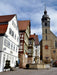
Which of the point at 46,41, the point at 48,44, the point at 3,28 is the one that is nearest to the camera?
the point at 3,28

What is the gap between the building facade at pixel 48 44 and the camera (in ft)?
250

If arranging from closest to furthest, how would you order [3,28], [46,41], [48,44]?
1. [3,28]
2. [48,44]
3. [46,41]

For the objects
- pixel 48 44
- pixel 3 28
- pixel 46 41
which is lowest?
pixel 3 28

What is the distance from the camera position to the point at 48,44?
76438 mm

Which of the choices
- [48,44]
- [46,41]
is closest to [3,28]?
[48,44]

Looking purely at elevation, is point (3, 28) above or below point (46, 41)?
below

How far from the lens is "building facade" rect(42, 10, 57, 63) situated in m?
76.2

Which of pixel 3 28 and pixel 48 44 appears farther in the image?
pixel 48 44

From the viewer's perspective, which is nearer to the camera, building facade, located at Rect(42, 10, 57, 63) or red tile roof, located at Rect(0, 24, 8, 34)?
red tile roof, located at Rect(0, 24, 8, 34)

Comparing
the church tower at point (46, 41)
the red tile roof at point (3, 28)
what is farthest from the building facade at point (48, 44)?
the red tile roof at point (3, 28)

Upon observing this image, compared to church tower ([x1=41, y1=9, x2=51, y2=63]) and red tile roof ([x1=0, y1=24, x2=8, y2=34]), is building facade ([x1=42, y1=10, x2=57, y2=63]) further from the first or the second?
red tile roof ([x1=0, y1=24, x2=8, y2=34])

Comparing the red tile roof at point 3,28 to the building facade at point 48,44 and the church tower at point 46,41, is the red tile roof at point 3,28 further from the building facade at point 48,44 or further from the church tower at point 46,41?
the building facade at point 48,44

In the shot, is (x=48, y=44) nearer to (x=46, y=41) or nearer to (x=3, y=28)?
(x=46, y=41)

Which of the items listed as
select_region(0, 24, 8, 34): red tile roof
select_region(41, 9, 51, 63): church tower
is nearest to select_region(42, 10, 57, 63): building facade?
select_region(41, 9, 51, 63): church tower
